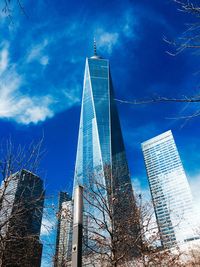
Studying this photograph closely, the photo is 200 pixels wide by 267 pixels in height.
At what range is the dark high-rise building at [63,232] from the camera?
1373 cm

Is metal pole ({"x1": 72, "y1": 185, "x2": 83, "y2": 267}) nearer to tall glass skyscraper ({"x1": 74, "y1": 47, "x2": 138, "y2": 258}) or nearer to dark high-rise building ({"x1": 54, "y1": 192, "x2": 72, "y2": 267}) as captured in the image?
dark high-rise building ({"x1": 54, "y1": 192, "x2": 72, "y2": 267})

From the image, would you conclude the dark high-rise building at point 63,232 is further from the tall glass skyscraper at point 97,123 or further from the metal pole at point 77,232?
the tall glass skyscraper at point 97,123

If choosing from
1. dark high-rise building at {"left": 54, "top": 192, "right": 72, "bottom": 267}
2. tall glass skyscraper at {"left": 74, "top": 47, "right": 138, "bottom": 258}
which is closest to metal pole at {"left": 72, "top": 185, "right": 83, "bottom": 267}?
dark high-rise building at {"left": 54, "top": 192, "right": 72, "bottom": 267}

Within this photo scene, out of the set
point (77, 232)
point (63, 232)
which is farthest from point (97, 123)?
point (77, 232)

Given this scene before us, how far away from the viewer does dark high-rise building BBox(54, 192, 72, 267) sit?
13.7 metres

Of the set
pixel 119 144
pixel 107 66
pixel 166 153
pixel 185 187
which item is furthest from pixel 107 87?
pixel 185 187

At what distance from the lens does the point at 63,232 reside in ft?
63.8

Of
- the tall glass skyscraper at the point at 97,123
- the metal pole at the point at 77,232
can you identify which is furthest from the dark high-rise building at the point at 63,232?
the tall glass skyscraper at the point at 97,123

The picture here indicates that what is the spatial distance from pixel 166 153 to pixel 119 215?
7336 inches

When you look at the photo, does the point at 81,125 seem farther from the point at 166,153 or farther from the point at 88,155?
the point at 166,153

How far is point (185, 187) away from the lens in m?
179

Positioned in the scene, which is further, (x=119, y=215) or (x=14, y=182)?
(x=119, y=215)

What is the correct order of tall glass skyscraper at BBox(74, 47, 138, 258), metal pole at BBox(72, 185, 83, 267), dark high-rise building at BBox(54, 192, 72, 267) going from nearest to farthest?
metal pole at BBox(72, 185, 83, 267) < dark high-rise building at BBox(54, 192, 72, 267) < tall glass skyscraper at BBox(74, 47, 138, 258)

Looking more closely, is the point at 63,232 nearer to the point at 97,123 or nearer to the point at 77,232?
the point at 77,232
